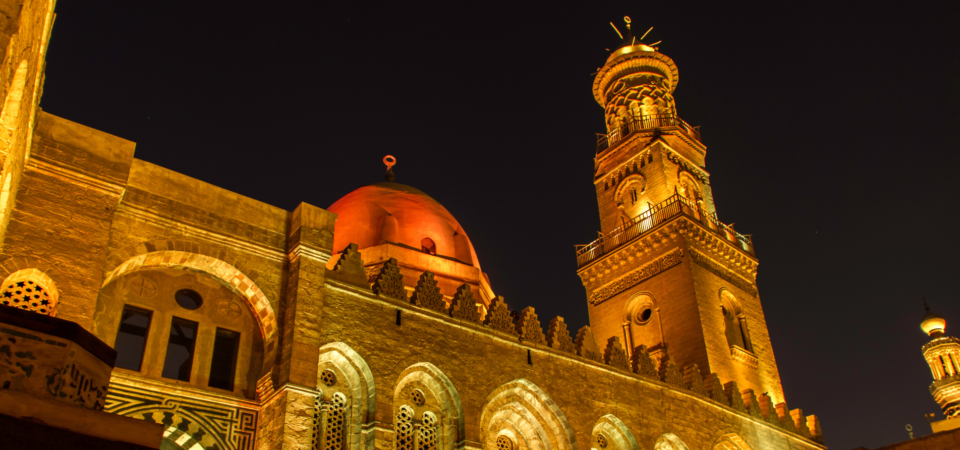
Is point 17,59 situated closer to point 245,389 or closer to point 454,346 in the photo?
point 245,389

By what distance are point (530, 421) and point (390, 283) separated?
11.9ft

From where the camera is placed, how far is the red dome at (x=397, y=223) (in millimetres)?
18250

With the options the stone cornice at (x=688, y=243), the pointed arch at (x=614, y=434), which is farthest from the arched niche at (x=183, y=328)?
the stone cornice at (x=688, y=243)

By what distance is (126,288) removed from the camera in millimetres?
9477

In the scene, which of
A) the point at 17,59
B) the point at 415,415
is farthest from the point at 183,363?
the point at 17,59

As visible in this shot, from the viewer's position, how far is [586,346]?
46.1 feet

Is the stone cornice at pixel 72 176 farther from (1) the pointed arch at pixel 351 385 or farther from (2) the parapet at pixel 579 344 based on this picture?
(1) the pointed arch at pixel 351 385

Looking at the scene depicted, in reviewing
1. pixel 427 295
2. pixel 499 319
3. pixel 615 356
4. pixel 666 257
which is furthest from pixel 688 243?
pixel 427 295

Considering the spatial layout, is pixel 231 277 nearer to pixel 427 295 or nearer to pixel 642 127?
pixel 427 295

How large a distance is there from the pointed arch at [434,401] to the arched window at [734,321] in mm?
10097

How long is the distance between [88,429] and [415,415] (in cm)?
795

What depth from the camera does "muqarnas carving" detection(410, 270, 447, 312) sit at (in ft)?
39.2

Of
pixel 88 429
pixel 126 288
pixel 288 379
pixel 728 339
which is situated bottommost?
pixel 88 429

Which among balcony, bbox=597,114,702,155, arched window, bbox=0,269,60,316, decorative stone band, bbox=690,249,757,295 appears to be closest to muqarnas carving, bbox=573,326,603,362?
decorative stone band, bbox=690,249,757,295
